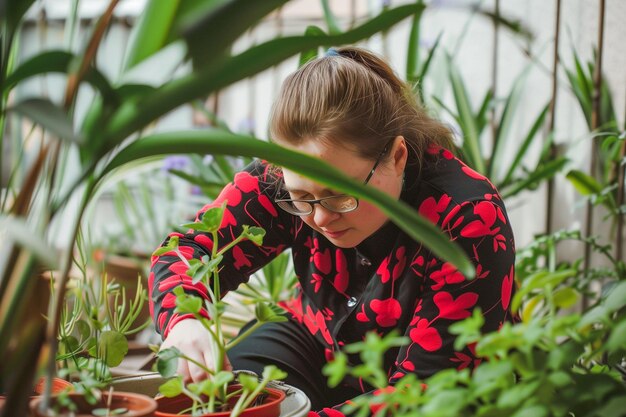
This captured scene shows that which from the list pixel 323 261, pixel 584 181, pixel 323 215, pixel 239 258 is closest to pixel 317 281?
pixel 323 261

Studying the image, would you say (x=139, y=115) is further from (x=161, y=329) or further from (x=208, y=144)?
(x=161, y=329)

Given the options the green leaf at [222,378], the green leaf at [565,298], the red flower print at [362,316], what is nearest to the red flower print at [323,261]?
the red flower print at [362,316]

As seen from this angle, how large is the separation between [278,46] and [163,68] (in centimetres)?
11

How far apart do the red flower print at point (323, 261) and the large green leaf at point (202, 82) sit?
30.5 inches

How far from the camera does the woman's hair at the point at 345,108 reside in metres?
1.11

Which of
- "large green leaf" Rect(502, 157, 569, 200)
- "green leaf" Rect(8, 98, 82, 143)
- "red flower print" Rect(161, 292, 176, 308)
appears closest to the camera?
"green leaf" Rect(8, 98, 82, 143)

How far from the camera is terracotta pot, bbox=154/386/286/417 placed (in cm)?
70

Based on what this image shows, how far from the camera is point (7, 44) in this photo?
565mm

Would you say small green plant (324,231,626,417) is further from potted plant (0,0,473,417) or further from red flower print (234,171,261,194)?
red flower print (234,171,261,194)

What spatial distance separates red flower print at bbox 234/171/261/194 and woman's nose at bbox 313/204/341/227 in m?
0.26

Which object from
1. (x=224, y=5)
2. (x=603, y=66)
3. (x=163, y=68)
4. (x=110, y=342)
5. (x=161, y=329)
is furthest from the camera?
(x=603, y=66)

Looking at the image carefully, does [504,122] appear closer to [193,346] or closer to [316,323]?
[316,323]

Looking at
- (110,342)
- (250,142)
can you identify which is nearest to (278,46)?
(250,142)

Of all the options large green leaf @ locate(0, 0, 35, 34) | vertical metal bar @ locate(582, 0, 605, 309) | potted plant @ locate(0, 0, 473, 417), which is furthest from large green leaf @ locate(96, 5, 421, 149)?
vertical metal bar @ locate(582, 0, 605, 309)
